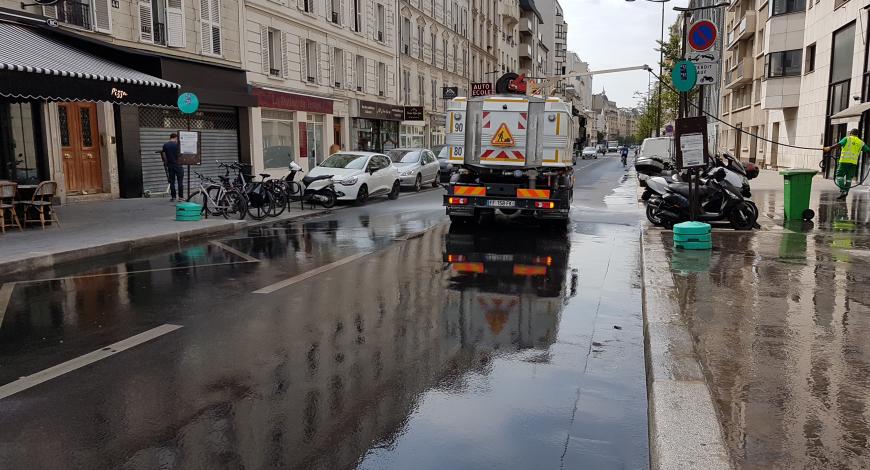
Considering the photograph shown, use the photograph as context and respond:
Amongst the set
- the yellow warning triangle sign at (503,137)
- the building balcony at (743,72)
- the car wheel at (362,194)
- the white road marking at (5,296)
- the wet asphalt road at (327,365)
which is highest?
the building balcony at (743,72)

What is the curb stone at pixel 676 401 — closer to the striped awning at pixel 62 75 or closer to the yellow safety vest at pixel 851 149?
the striped awning at pixel 62 75

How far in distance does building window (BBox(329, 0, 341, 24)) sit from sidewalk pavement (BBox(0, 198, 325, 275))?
1534 cm

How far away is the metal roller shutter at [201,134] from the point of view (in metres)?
18.9

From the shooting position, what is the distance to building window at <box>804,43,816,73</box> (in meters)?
29.6

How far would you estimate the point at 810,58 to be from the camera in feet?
98.6

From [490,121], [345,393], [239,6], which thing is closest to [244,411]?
[345,393]

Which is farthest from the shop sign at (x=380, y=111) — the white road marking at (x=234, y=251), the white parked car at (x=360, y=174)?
the white road marking at (x=234, y=251)

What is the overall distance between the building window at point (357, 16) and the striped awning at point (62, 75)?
1829 cm

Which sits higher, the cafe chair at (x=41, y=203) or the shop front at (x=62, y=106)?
the shop front at (x=62, y=106)

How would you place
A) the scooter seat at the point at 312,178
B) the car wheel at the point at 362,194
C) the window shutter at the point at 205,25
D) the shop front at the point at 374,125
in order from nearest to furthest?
the scooter seat at the point at 312,178 < the car wheel at the point at 362,194 < the window shutter at the point at 205,25 < the shop front at the point at 374,125

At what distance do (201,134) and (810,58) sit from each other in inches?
1049

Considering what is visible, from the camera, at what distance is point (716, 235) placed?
10641 mm

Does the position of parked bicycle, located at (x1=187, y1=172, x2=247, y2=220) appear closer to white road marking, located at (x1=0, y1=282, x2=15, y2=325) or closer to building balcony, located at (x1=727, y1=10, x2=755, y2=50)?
white road marking, located at (x1=0, y1=282, x2=15, y2=325)

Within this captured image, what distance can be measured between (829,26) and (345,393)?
29544 mm
